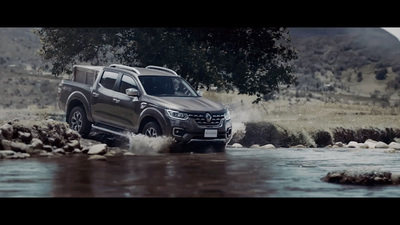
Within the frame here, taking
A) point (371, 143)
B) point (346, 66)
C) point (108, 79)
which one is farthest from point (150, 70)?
point (371, 143)

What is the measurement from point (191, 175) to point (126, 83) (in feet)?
7.76

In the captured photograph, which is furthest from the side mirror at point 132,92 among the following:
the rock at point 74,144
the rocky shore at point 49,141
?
the rock at point 74,144

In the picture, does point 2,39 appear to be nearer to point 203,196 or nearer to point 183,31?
point 183,31

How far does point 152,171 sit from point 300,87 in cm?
471

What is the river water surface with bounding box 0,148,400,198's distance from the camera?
10.7 m

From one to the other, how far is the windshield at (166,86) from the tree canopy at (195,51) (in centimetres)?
72

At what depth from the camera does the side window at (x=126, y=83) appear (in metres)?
13.2

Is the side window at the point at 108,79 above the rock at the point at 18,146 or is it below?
above

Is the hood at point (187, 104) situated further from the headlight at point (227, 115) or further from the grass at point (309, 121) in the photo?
the grass at point (309, 121)

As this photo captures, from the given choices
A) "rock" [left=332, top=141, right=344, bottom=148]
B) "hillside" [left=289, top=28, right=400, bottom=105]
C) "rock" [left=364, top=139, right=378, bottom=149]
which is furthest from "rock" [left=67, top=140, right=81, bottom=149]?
"rock" [left=364, top=139, right=378, bottom=149]

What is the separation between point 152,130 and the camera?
504 inches

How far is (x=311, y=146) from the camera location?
15531mm

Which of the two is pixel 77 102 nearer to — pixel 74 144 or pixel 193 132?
pixel 74 144
